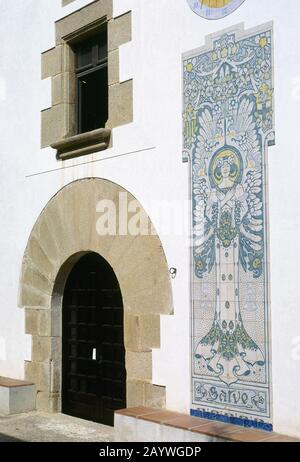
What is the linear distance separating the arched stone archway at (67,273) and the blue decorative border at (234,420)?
0.46 m

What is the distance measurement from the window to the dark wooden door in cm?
160

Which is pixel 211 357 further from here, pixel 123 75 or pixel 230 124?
pixel 123 75

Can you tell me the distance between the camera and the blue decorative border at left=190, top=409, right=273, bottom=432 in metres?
5.33

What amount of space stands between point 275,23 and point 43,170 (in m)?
3.54

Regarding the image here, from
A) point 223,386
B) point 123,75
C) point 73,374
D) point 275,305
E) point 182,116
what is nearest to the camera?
point 275,305

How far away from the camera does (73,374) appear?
7.68m

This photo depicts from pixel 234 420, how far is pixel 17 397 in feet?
10.4

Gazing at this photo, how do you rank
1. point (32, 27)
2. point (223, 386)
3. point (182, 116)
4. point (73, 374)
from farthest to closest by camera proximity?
point (32, 27) < point (73, 374) < point (182, 116) < point (223, 386)

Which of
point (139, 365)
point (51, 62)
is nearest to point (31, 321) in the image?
point (139, 365)

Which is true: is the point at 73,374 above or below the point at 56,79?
below

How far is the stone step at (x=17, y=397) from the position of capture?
7.72 meters

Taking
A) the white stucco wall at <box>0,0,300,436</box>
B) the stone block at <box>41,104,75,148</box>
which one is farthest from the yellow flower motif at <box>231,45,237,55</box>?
the stone block at <box>41,104,75,148</box>

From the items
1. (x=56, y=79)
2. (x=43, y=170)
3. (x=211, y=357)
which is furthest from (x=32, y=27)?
(x=211, y=357)
